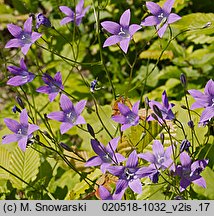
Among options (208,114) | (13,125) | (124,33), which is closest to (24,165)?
(13,125)

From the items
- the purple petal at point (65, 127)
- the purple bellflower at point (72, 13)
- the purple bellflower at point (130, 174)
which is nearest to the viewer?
the purple bellflower at point (130, 174)

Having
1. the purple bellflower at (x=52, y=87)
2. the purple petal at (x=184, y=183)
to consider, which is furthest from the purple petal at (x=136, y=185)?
the purple bellflower at (x=52, y=87)

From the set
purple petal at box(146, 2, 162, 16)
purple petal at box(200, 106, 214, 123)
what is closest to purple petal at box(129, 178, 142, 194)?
purple petal at box(200, 106, 214, 123)

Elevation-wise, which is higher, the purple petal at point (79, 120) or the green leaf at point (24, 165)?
the purple petal at point (79, 120)

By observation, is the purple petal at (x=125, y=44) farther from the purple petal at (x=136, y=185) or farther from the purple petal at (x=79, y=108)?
the purple petal at (x=136, y=185)

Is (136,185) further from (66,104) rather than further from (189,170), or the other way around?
(66,104)

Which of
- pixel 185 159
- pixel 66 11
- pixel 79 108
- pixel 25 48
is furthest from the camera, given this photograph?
pixel 66 11

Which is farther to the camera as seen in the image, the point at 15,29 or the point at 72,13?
the point at 72,13
